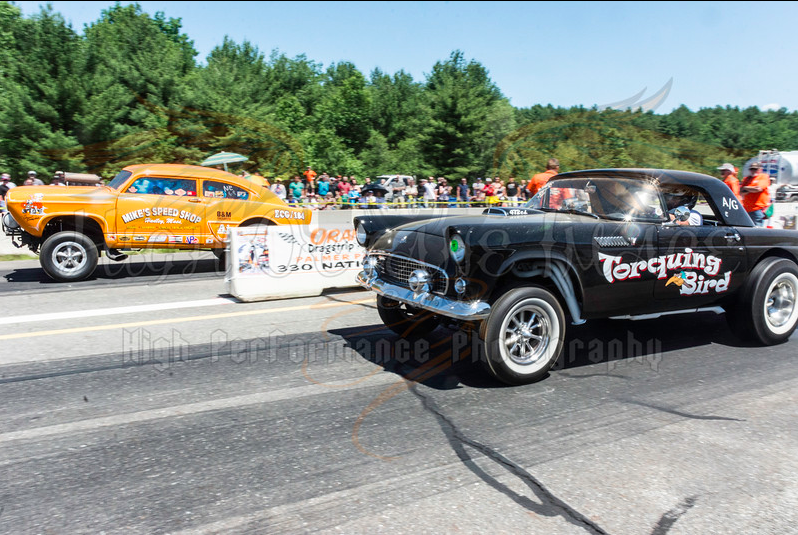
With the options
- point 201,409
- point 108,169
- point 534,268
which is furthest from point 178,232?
point 108,169

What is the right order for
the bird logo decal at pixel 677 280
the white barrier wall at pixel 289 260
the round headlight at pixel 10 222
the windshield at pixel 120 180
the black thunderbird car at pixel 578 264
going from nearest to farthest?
the black thunderbird car at pixel 578 264
the bird logo decal at pixel 677 280
the white barrier wall at pixel 289 260
the round headlight at pixel 10 222
the windshield at pixel 120 180

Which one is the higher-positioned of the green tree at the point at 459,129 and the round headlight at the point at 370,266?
the green tree at the point at 459,129

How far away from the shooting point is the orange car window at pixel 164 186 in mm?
9633

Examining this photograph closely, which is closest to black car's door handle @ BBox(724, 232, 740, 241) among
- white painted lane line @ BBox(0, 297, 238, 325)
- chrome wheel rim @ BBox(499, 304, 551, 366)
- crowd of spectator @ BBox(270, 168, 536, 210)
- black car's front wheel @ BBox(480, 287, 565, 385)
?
black car's front wheel @ BBox(480, 287, 565, 385)

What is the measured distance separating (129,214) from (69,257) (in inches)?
43.0

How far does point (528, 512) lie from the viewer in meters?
2.69

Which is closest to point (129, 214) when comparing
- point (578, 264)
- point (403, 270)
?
point (403, 270)

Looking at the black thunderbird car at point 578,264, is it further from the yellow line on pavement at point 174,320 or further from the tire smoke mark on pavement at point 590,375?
the yellow line on pavement at point 174,320

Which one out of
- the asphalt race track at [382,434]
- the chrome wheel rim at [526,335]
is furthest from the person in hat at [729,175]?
the chrome wheel rim at [526,335]

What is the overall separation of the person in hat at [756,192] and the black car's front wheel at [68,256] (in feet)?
34.2

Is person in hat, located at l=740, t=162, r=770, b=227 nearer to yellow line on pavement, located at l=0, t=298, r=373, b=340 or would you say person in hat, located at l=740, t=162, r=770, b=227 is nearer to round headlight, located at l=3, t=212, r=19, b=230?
yellow line on pavement, located at l=0, t=298, r=373, b=340

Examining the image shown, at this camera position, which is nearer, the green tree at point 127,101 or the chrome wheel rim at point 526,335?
the chrome wheel rim at point 526,335

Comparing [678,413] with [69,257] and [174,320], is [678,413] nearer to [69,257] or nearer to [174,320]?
[174,320]

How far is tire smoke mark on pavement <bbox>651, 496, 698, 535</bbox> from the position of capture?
8.45ft
